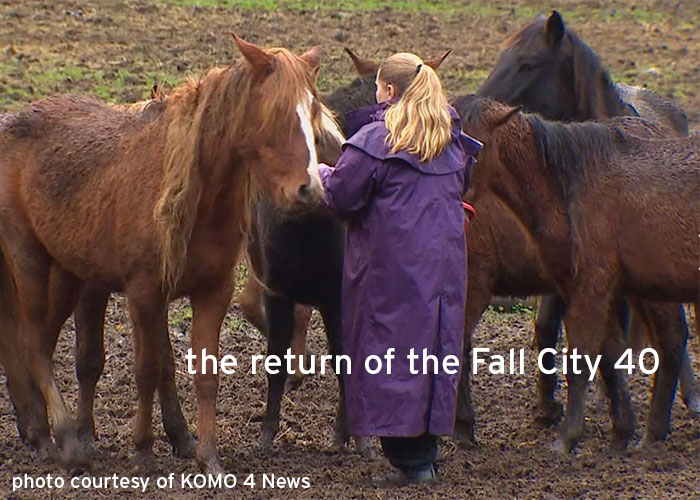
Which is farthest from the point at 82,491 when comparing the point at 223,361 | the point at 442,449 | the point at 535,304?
the point at 535,304

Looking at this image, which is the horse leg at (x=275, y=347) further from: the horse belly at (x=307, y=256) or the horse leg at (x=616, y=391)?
the horse leg at (x=616, y=391)

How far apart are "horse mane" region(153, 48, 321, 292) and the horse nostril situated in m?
0.28

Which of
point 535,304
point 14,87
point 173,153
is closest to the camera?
point 173,153

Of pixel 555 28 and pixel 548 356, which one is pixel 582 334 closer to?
pixel 548 356

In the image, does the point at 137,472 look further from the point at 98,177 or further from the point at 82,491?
the point at 98,177

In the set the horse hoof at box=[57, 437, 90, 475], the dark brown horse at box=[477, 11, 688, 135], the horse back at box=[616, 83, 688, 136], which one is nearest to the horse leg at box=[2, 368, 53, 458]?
the horse hoof at box=[57, 437, 90, 475]

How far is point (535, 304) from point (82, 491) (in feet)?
16.6

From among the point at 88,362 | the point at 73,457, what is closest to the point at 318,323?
the point at 88,362

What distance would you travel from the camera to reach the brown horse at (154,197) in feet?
18.4

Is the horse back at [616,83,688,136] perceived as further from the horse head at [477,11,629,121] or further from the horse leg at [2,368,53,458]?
the horse leg at [2,368,53,458]

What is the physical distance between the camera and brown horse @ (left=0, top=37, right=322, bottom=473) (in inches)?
220

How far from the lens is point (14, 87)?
42.3 feet

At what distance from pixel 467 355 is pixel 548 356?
646 millimetres

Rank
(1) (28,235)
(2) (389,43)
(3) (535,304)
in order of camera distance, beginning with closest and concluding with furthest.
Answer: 1. (1) (28,235)
2. (3) (535,304)
3. (2) (389,43)
